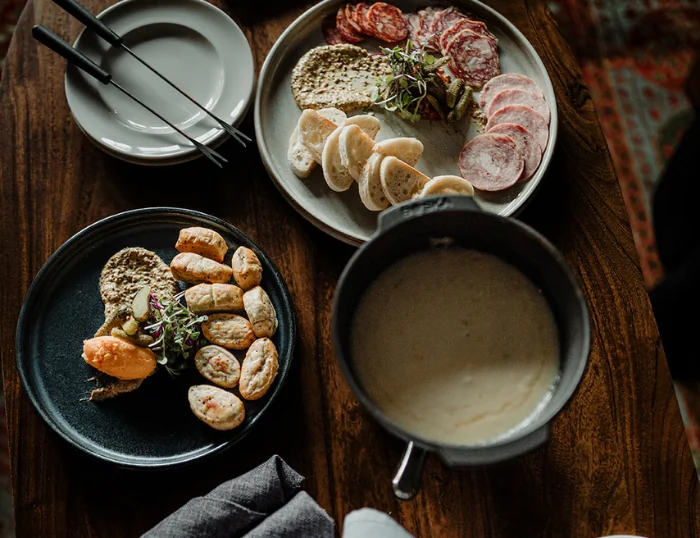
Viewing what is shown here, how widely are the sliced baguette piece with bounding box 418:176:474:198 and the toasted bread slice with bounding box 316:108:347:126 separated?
8.8 inches

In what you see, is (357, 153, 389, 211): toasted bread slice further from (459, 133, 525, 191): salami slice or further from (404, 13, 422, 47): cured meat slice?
(404, 13, 422, 47): cured meat slice

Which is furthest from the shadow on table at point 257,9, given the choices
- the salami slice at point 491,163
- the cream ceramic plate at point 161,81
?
the salami slice at point 491,163

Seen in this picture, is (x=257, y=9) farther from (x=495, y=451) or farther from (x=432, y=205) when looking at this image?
(x=495, y=451)

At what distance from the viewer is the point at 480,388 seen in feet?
3.36

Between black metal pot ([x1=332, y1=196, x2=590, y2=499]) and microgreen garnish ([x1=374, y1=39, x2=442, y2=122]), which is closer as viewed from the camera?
black metal pot ([x1=332, y1=196, x2=590, y2=499])

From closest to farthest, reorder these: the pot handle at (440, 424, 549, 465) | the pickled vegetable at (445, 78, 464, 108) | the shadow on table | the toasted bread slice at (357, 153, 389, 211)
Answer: the pot handle at (440, 424, 549, 465), the toasted bread slice at (357, 153, 389, 211), the pickled vegetable at (445, 78, 464, 108), the shadow on table

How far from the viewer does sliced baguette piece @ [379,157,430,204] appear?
1.25m

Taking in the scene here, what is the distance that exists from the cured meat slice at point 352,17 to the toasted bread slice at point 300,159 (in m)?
0.26

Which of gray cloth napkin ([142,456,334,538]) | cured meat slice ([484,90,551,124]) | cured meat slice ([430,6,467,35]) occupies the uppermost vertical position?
cured meat slice ([430,6,467,35])

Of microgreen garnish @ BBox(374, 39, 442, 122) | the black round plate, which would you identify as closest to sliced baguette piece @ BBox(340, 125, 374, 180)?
microgreen garnish @ BBox(374, 39, 442, 122)

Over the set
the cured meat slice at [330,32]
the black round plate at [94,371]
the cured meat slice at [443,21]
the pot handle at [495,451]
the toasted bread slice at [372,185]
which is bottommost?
the black round plate at [94,371]

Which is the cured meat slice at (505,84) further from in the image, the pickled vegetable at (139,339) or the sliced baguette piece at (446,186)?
the pickled vegetable at (139,339)

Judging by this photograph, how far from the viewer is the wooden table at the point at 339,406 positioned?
1223 mm

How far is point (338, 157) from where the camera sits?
50.6 inches
